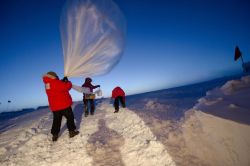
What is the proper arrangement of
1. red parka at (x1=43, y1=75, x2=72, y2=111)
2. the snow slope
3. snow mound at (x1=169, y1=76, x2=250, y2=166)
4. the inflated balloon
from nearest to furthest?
snow mound at (x1=169, y1=76, x2=250, y2=166)
the snow slope
the inflated balloon
red parka at (x1=43, y1=75, x2=72, y2=111)

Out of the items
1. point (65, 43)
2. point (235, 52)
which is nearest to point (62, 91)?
point (65, 43)

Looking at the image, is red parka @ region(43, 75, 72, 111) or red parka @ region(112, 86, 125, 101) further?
red parka @ region(112, 86, 125, 101)

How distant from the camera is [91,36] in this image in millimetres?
4777

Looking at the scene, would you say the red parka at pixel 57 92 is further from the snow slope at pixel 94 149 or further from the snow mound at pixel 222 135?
the snow mound at pixel 222 135

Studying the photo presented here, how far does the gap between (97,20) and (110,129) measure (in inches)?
148

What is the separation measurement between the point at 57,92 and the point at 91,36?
1.89 m

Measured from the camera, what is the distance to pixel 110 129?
22.0ft

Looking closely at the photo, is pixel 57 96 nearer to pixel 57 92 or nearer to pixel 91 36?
pixel 57 92

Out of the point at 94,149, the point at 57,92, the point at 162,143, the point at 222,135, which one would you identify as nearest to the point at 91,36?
the point at 57,92

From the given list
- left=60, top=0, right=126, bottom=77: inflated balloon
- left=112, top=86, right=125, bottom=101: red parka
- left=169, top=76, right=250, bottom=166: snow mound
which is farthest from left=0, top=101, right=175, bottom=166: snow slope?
left=112, top=86, right=125, bottom=101: red parka

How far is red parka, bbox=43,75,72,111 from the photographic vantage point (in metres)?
5.22

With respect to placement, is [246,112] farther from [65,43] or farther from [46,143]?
[46,143]

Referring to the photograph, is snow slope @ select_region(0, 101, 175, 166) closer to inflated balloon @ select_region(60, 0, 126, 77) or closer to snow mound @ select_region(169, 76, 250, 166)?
snow mound @ select_region(169, 76, 250, 166)

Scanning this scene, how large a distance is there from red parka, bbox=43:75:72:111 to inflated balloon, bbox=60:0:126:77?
1.20 feet
